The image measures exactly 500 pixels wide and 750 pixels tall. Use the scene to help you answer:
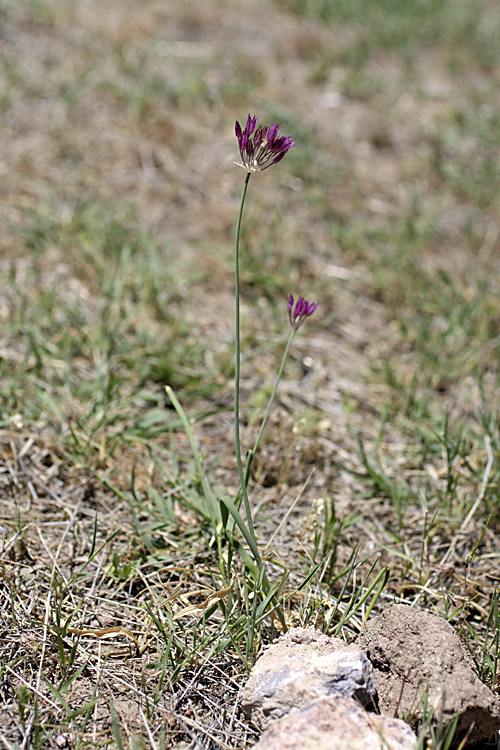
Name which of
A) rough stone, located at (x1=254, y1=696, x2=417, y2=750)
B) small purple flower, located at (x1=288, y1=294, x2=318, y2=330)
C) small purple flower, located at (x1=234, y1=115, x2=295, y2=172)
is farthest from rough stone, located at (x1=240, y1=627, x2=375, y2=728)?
small purple flower, located at (x1=234, y1=115, x2=295, y2=172)

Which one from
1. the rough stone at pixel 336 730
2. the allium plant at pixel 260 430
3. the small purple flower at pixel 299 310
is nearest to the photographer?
the rough stone at pixel 336 730

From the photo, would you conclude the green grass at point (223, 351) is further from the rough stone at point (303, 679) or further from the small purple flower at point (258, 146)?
the small purple flower at point (258, 146)

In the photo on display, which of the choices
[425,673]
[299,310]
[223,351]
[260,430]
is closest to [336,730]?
[425,673]

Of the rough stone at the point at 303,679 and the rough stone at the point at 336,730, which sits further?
the rough stone at the point at 303,679

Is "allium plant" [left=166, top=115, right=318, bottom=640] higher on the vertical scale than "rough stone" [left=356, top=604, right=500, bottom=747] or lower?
higher

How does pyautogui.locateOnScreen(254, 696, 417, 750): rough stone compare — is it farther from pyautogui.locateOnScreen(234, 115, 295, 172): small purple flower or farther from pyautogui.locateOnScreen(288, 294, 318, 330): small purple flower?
pyautogui.locateOnScreen(234, 115, 295, 172): small purple flower

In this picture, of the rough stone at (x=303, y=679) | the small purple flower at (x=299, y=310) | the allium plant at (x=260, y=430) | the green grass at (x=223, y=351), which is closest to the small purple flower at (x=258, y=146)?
the allium plant at (x=260, y=430)

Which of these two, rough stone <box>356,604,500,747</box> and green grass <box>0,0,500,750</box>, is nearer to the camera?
rough stone <box>356,604,500,747</box>
